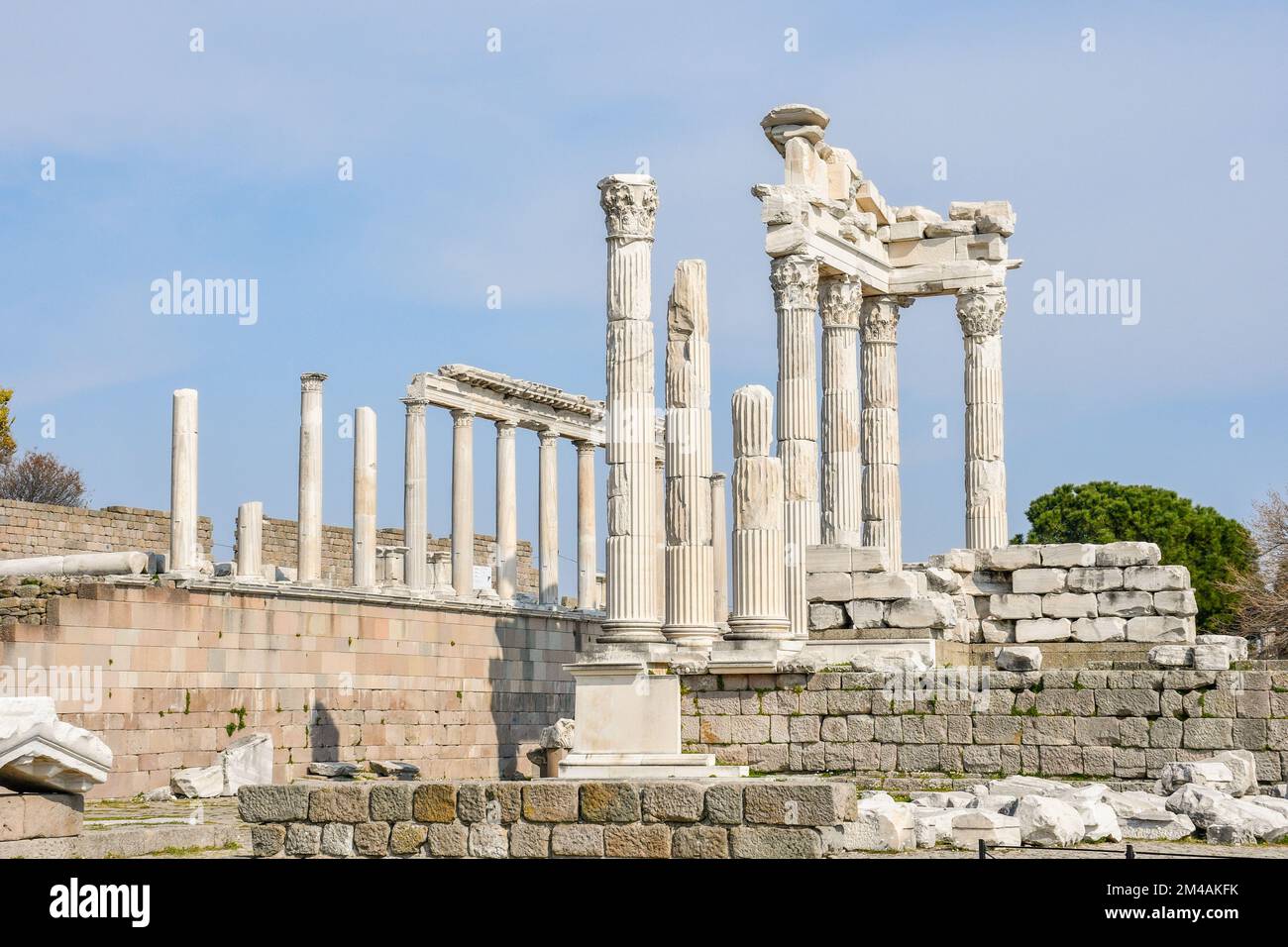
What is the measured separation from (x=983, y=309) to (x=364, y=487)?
1216cm

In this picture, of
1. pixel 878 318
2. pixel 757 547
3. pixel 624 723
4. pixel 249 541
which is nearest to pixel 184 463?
pixel 249 541

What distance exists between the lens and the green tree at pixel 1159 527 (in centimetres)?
5878

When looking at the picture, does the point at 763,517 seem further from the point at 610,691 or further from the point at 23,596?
the point at 23,596

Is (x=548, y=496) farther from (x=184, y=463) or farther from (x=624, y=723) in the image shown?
(x=624, y=723)

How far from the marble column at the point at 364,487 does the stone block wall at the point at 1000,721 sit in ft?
43.7

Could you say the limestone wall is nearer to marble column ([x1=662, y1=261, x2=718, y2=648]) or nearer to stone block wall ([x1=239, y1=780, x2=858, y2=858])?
marble column ([x1=662, y1=261, x2=718, y2=648])

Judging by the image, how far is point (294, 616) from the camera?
108ft

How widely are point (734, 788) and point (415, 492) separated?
2763cm

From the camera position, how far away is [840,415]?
107 ft

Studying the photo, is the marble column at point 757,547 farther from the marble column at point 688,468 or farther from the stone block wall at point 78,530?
the stone block wall at point 78,530

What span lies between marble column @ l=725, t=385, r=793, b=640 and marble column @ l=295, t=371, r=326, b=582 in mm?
11506

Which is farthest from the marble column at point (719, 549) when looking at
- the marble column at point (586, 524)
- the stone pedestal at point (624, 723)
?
the stone pedestal at point (624, 723)
